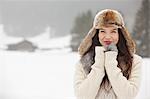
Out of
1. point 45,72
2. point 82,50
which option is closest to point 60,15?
point 45,72

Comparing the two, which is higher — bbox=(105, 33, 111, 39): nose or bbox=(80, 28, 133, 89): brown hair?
bbox=(105, 33, 111, 39): nose

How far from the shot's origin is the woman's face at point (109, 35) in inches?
46.5

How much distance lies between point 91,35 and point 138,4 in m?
0.82

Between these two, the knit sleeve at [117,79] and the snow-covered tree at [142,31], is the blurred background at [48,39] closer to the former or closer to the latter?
the snow-covered tree at [142,31]

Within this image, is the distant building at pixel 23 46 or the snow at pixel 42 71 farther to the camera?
the distant building at pixel 23 46

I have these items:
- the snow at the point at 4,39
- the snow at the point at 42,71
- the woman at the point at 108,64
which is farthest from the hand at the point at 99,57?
the snow at the point at 4,39

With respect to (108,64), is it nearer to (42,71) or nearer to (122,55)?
(122,55)

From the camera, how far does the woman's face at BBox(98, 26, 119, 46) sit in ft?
3.87

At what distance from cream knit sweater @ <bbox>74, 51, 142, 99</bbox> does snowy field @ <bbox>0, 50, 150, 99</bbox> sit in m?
0.67

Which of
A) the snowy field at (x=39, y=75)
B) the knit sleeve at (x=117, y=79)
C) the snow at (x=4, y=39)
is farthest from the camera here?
the snow at (x=4, y=39)

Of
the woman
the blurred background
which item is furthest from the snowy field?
the woman

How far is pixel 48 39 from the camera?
2.01 metres

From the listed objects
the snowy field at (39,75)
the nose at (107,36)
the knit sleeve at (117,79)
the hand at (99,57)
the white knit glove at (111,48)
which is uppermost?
the nose at (107,36)

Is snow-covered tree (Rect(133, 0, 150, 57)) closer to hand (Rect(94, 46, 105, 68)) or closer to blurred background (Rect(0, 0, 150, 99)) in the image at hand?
blurred background (Rect(0, 0, 150, 99))
